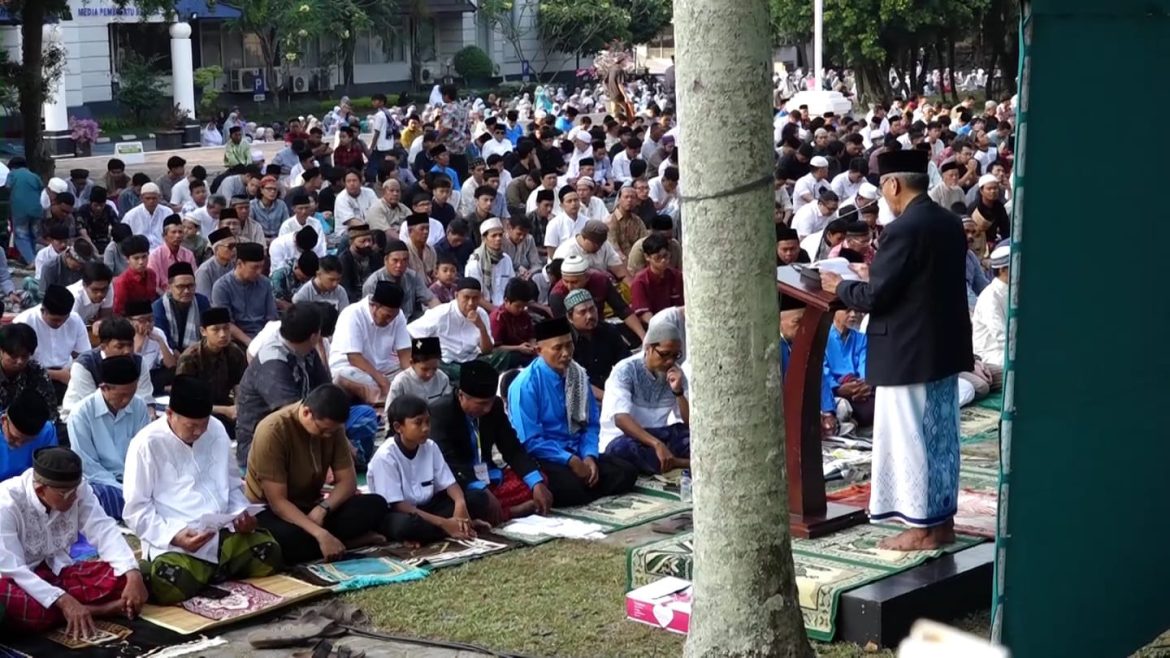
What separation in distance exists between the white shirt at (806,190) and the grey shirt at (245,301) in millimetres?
6939

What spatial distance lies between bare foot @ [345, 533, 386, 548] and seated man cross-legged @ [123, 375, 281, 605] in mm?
435

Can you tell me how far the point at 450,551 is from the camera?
7.84m

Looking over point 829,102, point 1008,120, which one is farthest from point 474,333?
point 829,102

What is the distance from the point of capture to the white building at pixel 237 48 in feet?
113

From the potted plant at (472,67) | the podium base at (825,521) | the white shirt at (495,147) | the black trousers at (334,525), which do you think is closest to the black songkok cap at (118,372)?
the black trousers at (334,525)

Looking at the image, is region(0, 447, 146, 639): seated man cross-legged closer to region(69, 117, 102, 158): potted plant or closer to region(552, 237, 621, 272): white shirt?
region(552, 237, 621, 272): white shirt

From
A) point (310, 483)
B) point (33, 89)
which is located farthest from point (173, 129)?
point (310, 483)

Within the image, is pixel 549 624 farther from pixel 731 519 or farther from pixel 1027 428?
pixel 1027 428

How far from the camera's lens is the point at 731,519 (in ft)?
17.5

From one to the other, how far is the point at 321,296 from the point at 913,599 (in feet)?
20.2

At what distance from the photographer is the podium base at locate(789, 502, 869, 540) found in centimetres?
689

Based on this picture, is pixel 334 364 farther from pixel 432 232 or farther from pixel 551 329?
pixel 432 232

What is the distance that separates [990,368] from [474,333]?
3.47 m

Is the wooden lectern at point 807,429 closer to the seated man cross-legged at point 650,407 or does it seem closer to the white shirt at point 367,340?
the seated man cross-legged at point 650,407
